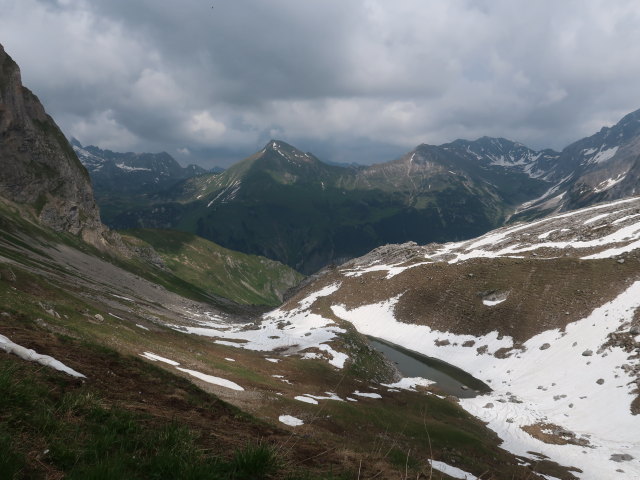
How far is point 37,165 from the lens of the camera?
16562 cm

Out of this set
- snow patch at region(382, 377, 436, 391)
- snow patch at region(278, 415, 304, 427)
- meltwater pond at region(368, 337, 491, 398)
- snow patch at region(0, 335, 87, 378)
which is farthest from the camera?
meltwater pond at region(368, 337, 491, 398)

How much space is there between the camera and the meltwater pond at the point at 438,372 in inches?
2201

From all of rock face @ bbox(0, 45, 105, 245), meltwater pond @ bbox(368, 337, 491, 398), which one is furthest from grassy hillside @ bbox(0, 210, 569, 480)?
rock face @ bbox(0, 45, 105, 245)

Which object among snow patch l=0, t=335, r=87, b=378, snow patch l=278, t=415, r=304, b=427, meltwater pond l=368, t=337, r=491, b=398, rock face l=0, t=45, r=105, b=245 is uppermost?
rock face l=0, t=45, r=105, b=245

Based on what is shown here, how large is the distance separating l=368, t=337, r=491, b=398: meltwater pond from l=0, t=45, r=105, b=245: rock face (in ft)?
494

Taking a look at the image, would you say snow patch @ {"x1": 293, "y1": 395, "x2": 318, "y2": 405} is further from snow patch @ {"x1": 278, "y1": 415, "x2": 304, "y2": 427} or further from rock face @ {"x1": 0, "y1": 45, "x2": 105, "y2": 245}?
rock face @ {"x1": 0, "y1": 45, "x2": 105, "y2": 245}

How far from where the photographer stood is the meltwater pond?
55.9 meters

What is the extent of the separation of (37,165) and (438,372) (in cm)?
18528

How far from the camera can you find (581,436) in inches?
1502

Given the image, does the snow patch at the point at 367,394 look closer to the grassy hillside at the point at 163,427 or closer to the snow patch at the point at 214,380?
the grassy hillside at the point at 163,427

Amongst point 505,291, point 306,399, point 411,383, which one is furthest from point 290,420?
point 505,291

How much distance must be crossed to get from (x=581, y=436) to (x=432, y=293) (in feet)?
162

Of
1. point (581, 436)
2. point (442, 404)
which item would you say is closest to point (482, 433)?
point (442, 404)

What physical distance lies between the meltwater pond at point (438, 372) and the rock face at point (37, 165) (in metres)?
151
